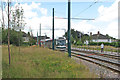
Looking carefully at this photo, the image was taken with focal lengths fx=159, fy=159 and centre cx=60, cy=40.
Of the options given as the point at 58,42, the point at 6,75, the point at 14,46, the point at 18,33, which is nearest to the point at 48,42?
the point at 58,42

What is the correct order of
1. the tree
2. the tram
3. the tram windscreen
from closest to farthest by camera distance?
1. the tree
2. the tram
3. the tram windscreen

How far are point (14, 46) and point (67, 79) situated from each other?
16309 millimetres

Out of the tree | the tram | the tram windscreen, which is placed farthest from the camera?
the tram windscreen

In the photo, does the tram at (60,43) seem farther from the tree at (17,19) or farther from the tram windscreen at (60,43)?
the tree at (17,19)

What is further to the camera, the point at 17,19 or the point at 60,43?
the point at 60,43

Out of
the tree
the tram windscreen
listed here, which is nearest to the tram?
the tram windscreen

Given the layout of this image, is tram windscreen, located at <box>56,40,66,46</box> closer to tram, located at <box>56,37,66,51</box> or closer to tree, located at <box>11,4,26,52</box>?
tram, located at <box>56,37,66,51</box>

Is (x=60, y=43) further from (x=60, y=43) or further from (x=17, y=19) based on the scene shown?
(x=17, y=19)

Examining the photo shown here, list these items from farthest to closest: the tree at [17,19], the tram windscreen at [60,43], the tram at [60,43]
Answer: the tram windscreen at [60,43] < the tram at [60,43] < the tree at [17,19]

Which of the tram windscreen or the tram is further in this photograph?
the tram windscreen

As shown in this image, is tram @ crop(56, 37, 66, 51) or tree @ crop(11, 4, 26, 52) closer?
tree @ crop(11, 4, 26, 52)

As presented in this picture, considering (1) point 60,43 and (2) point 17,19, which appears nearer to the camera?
(2) point 17,19

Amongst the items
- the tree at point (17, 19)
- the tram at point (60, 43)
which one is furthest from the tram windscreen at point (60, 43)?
the tree at point (17, 19)

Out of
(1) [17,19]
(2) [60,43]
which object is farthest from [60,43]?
(1) [17,19]
